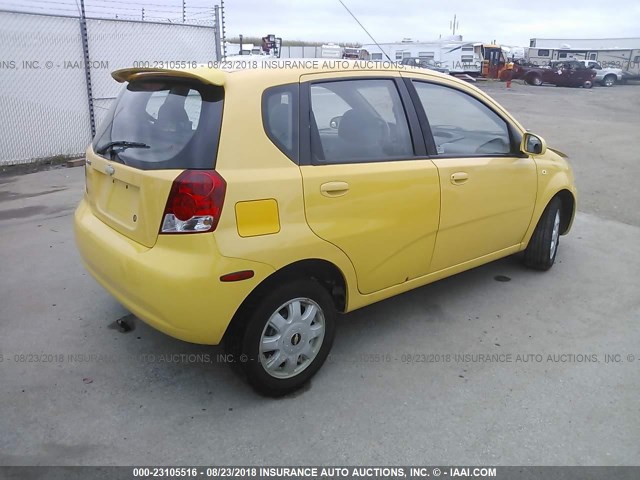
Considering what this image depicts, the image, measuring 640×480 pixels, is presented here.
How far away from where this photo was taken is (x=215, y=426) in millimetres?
2711

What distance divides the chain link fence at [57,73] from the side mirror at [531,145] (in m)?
7.88

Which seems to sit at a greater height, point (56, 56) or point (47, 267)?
point (56, 56)

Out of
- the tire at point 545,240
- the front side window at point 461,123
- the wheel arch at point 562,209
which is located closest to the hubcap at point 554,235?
the tire at point 545,240

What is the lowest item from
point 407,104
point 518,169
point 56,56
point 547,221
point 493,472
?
point 493,472

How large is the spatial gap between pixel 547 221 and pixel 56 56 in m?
8.22

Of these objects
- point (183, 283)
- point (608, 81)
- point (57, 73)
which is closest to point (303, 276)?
point (183, 283)

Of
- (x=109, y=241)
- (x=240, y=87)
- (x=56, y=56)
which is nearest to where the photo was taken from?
(x=240, y=87)

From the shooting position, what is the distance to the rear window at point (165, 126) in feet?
8.38

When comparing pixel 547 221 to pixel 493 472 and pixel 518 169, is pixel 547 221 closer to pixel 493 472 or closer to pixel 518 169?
pixel 518 169

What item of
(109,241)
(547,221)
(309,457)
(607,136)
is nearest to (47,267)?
(109,241)

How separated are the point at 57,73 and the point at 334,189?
8.01m

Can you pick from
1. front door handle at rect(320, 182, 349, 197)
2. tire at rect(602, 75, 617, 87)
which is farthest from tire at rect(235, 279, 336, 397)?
tire at rect(602, 75, 617, 87)

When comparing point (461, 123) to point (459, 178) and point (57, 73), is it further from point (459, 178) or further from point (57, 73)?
point (57, 73)

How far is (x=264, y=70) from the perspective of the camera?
2840mm
